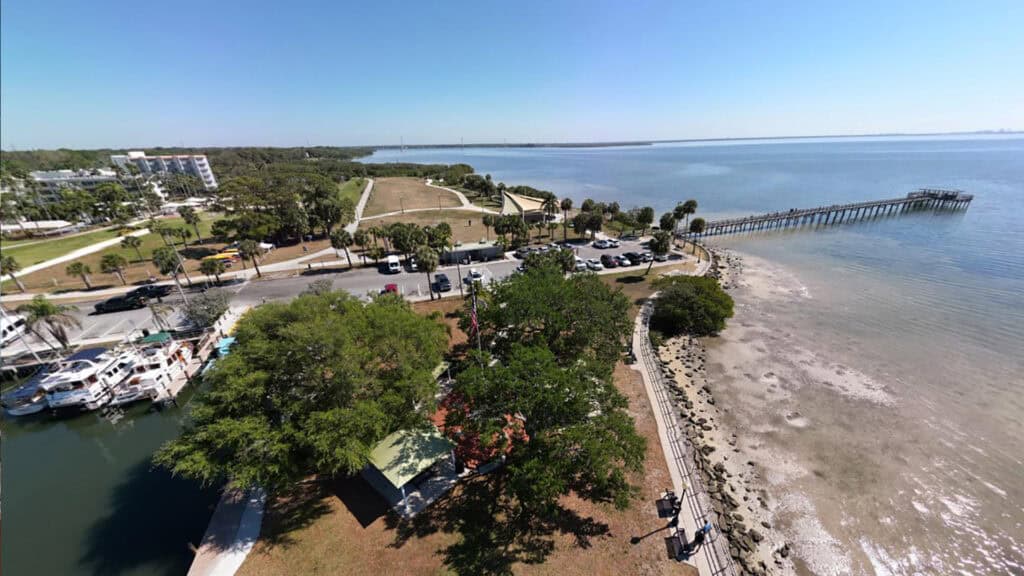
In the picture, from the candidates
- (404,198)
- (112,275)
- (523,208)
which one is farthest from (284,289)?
(404,198)

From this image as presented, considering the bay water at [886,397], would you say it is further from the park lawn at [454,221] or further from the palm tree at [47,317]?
the palm tree at [47,317]

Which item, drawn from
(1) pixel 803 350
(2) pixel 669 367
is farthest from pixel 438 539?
(1) pixel 803 350

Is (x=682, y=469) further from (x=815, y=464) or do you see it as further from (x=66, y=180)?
(x=66, y=180)

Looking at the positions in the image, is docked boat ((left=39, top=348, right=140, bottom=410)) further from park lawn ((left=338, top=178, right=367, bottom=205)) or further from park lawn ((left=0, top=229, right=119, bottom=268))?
park lawn ((left=338, top=178, right=367, bottom=205))

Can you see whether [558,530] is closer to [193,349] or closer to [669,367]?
[669,367]

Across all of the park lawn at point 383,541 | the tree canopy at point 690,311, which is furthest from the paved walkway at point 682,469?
the tree canopy at point 690,311

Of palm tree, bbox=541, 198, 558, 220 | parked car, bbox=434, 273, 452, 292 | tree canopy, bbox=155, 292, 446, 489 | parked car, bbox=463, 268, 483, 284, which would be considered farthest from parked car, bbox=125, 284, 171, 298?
palm tree, bbox=541, 198, 558, 220
